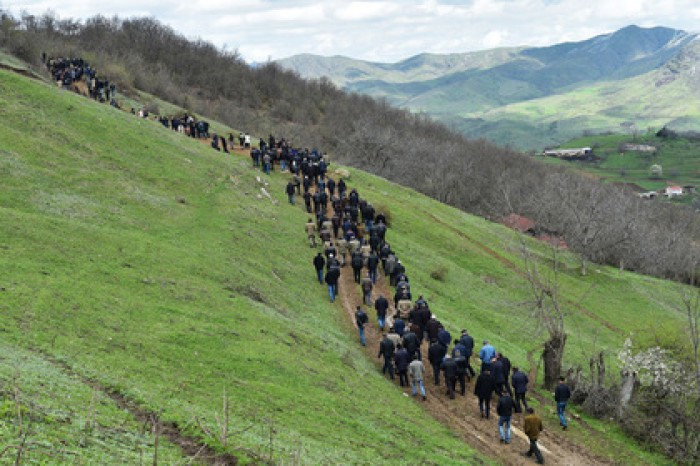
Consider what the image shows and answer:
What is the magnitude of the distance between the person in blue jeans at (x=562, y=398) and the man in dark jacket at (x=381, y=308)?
854 centimetres

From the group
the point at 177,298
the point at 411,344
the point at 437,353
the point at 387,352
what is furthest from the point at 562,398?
the point at 177,298

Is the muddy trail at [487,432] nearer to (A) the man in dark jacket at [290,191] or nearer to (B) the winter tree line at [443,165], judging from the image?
(B) the winter tree line at [443,165]

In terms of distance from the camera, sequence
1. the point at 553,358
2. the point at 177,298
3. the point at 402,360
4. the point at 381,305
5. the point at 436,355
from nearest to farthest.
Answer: the point at 402,360 < the point at 436,355 < the point at 177,298 < the point at 553,358 < the point at 381,305

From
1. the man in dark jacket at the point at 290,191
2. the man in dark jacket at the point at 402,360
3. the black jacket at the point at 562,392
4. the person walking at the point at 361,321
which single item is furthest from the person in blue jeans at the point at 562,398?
the man in dark jacket at the point at 290,191

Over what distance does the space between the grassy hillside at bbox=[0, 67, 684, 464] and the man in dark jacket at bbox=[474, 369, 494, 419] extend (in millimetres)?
2068

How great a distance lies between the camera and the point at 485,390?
2170cm

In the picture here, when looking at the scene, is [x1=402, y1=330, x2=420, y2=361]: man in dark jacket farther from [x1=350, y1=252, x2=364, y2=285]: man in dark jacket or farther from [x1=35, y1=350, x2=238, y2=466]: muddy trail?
[x1=35, y1=350, x2=238, y2=466]: muddy trail

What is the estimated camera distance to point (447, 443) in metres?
19.3

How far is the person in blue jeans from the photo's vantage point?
877 inches

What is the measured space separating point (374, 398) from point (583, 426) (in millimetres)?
9358

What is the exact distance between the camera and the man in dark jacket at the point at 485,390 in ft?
70.6

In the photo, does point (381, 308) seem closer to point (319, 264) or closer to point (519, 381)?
point (319, 264)

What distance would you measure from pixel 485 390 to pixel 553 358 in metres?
7.21

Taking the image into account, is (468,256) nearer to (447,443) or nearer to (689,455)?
(689,455)
